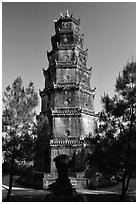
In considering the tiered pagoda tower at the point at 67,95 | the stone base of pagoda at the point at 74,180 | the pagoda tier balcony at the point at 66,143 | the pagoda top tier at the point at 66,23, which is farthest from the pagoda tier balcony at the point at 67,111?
the pagoda top tier at the point at 66,23

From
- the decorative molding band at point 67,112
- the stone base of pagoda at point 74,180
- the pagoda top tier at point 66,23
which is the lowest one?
the stone base of pagoda at point 74,180

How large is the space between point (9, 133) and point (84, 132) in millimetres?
10240

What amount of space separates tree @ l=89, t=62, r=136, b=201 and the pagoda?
7929 mm

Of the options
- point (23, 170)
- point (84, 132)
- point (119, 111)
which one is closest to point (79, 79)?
point (84, 132)

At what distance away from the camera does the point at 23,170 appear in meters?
12.2

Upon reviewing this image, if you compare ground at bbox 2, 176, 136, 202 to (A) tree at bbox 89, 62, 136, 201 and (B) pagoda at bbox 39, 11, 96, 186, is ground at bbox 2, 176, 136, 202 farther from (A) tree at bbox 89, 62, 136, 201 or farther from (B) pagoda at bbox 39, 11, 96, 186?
(B) pagoda at bbox 39, 11, 96, 186

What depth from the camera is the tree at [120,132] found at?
34.3 feet

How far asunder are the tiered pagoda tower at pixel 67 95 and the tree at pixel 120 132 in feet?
26.1

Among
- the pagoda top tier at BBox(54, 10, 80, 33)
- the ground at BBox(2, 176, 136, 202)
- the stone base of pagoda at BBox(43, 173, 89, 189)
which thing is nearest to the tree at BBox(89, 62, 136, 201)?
the ground at BBox(2, 176, 136, 202)

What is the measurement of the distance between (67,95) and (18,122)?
956 centimetres

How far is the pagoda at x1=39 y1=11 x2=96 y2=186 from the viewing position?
19.9m

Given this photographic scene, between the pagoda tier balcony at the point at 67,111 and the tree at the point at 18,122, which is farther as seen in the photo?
the pagoda tier balcony at the point at 67,111

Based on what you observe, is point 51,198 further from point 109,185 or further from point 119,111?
point 109,185

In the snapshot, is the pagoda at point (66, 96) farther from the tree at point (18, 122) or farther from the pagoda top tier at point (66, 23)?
the tree at point (18, 122)
